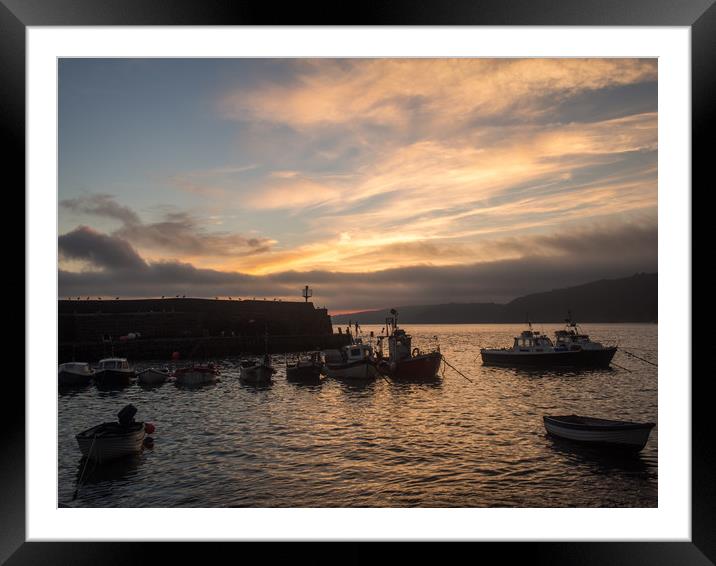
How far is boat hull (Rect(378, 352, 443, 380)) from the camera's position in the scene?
1296 inches

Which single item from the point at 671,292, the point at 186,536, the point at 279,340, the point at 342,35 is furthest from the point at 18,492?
the point at 279,340

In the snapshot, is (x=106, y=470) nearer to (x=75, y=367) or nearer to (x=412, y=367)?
(x=75, y=367)

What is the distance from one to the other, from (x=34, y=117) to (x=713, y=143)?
659cm

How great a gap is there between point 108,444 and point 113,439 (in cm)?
15

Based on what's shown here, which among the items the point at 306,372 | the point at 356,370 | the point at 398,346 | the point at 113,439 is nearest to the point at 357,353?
the point at 356,370

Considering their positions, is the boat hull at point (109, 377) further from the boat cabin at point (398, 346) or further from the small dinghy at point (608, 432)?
the small dinghy at point (608, 432)

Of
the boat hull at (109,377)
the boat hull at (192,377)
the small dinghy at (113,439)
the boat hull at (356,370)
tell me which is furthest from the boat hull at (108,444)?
the boat hull at (356,370)

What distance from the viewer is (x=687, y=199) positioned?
5082mm

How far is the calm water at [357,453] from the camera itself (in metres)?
10.6

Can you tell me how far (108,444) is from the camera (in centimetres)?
1224

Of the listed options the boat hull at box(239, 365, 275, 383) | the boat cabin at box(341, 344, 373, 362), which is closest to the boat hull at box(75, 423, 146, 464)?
the boat hull at box(239, 365, 275, 383)

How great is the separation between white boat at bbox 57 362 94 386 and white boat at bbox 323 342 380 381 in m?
14.0

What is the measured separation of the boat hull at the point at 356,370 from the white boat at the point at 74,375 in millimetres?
14258

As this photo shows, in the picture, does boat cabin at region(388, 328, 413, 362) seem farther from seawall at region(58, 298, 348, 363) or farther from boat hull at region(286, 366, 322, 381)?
seawall at region(58, 298, 348, 363)
